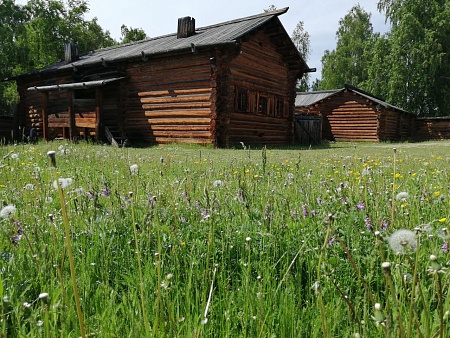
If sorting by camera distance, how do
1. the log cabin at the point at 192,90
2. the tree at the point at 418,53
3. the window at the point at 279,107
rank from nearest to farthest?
1. the log cabin at the point at 192,90
2. the window at the point at 279,107
3. the tree at the point at 418,53

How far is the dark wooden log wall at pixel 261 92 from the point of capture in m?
15.9

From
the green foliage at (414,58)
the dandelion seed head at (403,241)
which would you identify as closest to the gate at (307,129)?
the green foliage at (414,58)

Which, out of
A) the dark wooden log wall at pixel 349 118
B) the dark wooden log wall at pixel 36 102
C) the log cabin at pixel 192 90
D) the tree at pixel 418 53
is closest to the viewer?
the log cabin at pixel 192 90

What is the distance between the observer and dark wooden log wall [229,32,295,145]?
15.9m

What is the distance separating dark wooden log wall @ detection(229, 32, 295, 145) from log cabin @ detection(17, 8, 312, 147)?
0.14 ft

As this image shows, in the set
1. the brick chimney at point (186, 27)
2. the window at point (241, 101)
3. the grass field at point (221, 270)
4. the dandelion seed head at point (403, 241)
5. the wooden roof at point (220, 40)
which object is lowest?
the grass field at point (221, 270)

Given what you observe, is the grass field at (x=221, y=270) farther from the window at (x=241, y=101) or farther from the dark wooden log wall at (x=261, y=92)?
the window at (x=241, y=101)

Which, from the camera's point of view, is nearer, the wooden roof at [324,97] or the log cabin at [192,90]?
the log cabin at [192,90]

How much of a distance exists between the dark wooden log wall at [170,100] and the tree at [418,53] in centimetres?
2989

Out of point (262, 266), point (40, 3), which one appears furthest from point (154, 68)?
point (40, 3)

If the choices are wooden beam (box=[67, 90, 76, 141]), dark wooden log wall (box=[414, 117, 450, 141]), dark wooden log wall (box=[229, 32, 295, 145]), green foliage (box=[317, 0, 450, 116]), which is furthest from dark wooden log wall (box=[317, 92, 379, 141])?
wooden beam (box=[67, 90, 76, 141])

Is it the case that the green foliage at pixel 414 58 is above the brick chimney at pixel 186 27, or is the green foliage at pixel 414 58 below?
above

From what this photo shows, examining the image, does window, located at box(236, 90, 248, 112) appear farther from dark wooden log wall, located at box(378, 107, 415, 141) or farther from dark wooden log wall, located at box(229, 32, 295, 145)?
dark wooden log wall, located at box(378, 107, 415, 141)

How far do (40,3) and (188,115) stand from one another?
3762 centimetres
